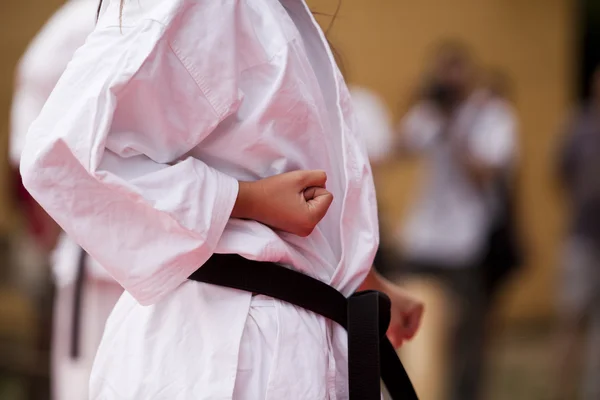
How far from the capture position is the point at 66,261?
3207 mm

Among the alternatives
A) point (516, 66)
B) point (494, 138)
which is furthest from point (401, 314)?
point (516, 66)

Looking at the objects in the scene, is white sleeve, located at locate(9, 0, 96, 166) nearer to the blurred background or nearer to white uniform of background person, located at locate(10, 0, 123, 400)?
white uniform of background person, located at locate(10, 0, 123, 400)

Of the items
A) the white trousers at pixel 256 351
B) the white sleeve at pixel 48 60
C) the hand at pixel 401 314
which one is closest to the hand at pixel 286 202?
the white trousers at pixel 256 351

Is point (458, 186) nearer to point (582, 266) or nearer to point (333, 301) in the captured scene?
point (582, 266)

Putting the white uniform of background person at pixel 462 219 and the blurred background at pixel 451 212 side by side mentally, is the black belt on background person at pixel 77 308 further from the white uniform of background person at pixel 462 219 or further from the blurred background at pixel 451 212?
the white uniform of background person at pixel 462 219

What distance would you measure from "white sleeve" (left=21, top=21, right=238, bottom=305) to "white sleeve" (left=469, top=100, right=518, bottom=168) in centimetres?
484

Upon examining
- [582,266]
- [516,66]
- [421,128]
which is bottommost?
[516,66]

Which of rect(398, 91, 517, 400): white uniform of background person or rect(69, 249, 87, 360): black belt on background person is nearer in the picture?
rect(69, 249, 87, 360): black belt on background person

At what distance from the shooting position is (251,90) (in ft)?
6.10

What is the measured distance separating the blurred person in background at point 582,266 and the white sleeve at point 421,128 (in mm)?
1057

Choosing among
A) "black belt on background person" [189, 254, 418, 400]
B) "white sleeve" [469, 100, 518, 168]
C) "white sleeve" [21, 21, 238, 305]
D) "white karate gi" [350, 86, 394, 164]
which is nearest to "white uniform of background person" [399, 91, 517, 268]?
"white sleeve" [469, 100, 518, 168]

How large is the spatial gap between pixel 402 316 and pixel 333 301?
46cm

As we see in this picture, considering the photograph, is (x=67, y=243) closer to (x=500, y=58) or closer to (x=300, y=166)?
(x=300, y=166)

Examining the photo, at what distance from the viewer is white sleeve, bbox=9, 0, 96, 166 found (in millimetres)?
3355
